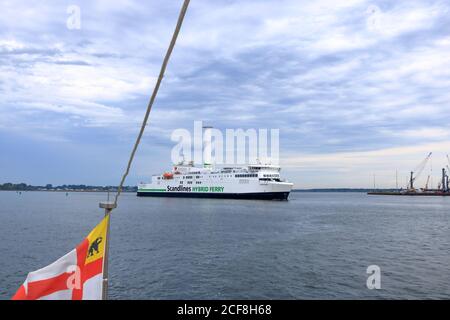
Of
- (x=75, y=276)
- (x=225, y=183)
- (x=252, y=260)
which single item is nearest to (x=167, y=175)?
(x=225, y=183)

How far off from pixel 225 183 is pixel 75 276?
85053 mm

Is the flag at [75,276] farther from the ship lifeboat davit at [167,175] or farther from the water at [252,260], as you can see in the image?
the ship lifeboat davit at [167,175]

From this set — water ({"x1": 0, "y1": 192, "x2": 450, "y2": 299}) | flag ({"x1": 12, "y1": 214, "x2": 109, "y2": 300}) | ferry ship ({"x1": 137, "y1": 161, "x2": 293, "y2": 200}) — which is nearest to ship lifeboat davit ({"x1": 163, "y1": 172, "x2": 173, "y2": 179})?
ferry ship ({"x1": 137, "y1": 161, "x2": 293, "y2": 200})

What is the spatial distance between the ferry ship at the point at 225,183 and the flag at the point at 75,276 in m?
76.6

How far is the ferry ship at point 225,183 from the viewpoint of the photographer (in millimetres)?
82188

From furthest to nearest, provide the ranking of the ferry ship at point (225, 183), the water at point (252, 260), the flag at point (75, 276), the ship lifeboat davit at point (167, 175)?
the ship lifeboat davit at point (167, 175) < the ferry ship at point (225, 183) < the water at point (252, 260) < the flag at point (75, 276)

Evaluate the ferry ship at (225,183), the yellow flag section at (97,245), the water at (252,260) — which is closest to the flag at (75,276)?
the yellow flag section at (97,245)

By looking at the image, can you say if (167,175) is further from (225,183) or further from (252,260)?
(252,260)

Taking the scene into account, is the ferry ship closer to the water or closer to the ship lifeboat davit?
the ship lifeboat davit

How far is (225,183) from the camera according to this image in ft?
294

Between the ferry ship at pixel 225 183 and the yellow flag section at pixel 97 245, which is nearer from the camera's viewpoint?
the yellow flag section at pixel 97 245
